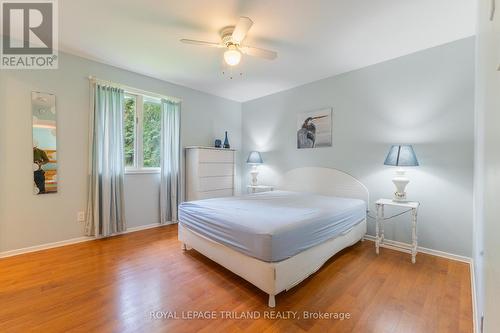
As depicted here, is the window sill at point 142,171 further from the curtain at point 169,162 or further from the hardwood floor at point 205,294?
the hardwood floor at point 205,294

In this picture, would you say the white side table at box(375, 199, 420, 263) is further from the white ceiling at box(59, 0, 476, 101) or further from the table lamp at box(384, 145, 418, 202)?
the white ceiling at box(59, 0, 476, 101)

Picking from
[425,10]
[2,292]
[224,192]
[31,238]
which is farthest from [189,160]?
[425,10]

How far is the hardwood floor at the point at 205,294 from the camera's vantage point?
1512 millimetres

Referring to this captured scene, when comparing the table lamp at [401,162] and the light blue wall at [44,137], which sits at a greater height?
the light blue wall at [44,137]

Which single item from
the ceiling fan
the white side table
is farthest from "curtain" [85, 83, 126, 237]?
the white side table

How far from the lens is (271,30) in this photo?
7.72 ft

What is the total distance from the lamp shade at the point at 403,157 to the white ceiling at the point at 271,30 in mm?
1258

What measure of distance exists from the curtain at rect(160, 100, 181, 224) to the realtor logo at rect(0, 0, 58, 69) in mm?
1535

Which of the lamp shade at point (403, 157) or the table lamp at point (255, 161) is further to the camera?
the table lamp at point (255, 161)

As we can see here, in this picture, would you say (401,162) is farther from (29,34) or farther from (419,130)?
(29,34)

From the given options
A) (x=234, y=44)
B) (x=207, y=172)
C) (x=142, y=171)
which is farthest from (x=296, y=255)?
(x=142, y=171)

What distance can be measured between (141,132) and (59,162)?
1.17 metres

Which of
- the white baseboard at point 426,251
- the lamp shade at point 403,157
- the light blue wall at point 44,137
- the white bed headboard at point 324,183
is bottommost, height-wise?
the white baseboard at point 426,251

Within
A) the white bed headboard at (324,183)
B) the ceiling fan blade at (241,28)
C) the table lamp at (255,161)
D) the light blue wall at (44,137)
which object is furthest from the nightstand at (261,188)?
the light blue wall at (44,137)
